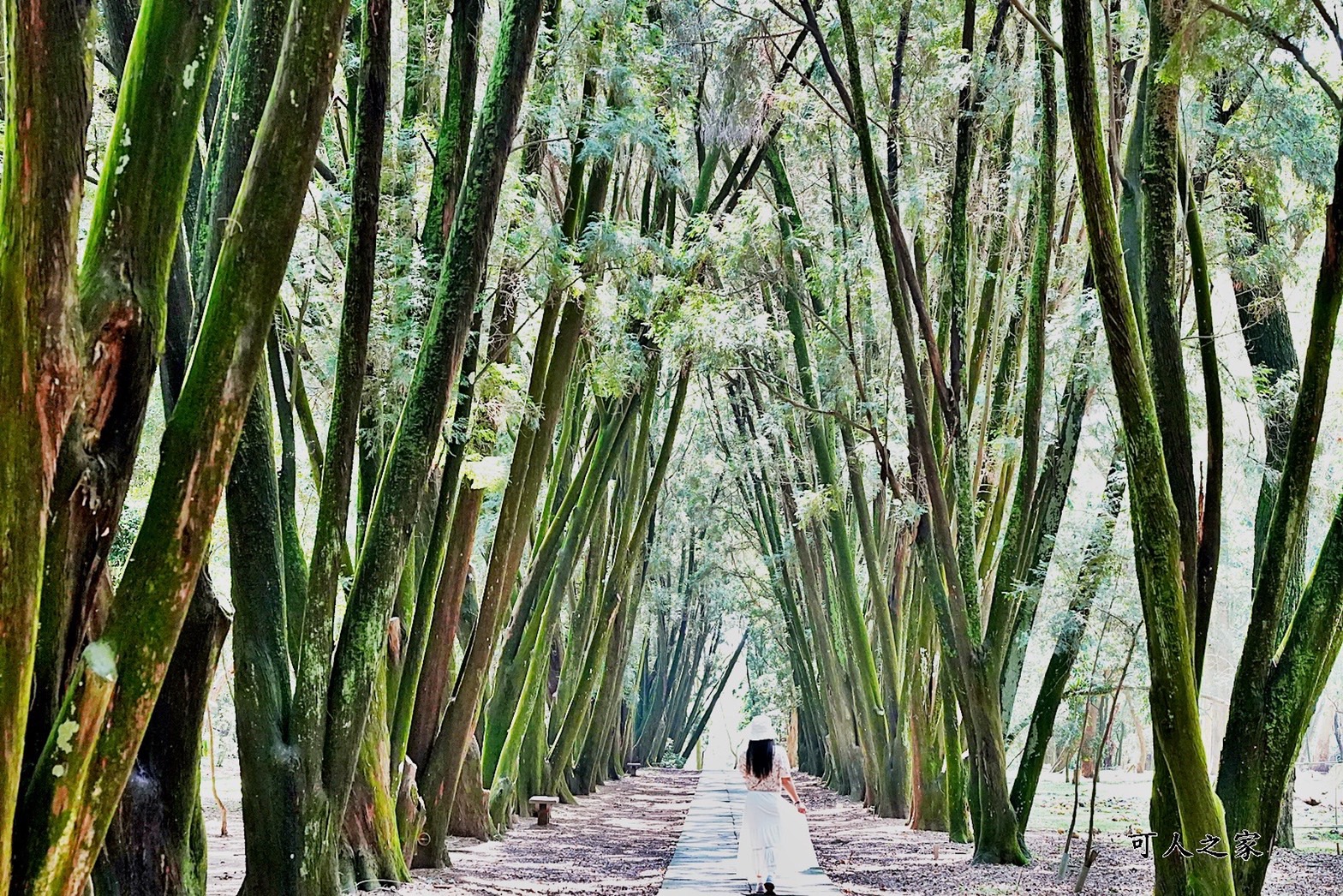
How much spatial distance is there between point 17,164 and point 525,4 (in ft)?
11.2

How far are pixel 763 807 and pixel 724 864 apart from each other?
7.29 feet

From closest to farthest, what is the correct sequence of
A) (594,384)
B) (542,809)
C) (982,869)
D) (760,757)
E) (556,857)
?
(760,757) → (982,869) → (556,857) → (594,384) → (542,809)

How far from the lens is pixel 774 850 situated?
796cm

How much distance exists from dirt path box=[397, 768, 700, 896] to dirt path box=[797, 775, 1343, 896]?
163 centimetres

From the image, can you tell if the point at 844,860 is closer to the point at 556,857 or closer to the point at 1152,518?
the point at 556,857

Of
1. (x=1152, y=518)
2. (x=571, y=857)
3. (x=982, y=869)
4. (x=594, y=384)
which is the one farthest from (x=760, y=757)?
(x=594, y=384)

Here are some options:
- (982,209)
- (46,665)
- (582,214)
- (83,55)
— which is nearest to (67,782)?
(46,665)

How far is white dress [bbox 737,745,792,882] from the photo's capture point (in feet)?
26.1

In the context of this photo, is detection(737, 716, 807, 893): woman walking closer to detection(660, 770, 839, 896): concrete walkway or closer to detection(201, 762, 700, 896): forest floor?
detection(660, 770, 839, 896): concrete walkway

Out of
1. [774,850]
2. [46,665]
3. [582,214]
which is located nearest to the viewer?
[46,665]

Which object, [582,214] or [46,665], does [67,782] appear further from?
[582,214]

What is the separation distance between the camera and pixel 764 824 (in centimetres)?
802

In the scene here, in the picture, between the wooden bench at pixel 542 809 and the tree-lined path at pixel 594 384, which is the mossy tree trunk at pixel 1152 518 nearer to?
the tree-lined path at pixel 594 384

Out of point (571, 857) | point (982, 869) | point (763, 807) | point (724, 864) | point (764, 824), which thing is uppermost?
point (763, 807)
